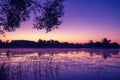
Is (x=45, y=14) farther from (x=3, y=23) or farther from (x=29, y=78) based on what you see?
(x=29, y=78)

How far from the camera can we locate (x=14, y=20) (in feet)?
48.9

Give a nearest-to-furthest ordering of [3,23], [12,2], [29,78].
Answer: [12,2]
[3,23]
[29,78]

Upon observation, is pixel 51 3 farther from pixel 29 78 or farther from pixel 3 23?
pixel 29 78

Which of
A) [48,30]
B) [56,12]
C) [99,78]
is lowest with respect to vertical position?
[99,78]

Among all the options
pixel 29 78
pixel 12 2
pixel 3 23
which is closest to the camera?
pixel 12 2

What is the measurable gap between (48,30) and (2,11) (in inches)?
111

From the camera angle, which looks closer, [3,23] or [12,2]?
[12,2]

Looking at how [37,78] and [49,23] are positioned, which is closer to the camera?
[49,23]

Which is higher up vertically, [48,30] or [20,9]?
[20,9]

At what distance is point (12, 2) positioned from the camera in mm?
14125

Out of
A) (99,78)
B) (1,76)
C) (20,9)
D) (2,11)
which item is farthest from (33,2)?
(99,78)

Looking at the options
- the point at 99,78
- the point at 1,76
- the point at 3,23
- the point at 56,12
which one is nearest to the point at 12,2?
the point at 3,23

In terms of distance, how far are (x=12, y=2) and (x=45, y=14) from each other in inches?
77.0

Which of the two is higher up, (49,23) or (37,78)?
(49,23)
